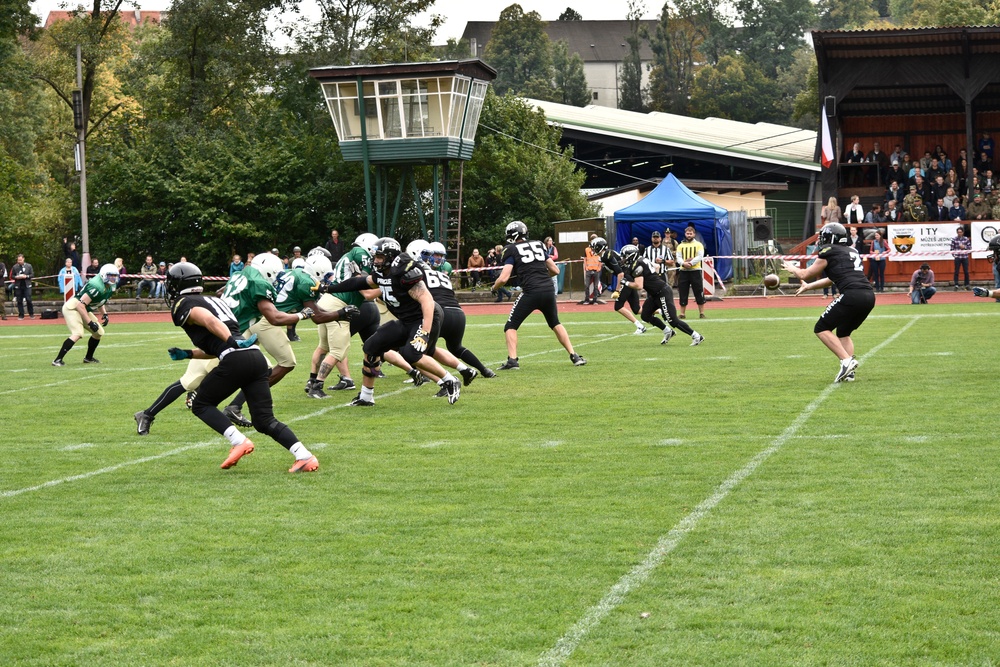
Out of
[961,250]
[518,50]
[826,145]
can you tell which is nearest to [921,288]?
[961,250]

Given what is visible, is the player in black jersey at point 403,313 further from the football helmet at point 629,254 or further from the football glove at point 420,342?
the football helmet at point 629,254

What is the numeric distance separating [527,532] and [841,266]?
300 inches

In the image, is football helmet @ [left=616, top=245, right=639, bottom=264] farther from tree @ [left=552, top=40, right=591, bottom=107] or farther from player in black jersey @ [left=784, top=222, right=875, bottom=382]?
tree @ [left=552, top=40, right=591, bottom=107]

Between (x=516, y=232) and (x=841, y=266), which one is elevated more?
(x=516, y=232)

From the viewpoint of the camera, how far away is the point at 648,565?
6.12m

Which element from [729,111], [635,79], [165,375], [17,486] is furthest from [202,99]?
[635,79]

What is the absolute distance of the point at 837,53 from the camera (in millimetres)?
36344

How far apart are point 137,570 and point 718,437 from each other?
16.7 ft

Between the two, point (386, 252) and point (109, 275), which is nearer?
point (386, 252)

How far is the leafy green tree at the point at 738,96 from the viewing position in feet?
312

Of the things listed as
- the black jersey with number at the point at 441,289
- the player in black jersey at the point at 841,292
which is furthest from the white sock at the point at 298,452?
the player in black jersey at the point at 841,292

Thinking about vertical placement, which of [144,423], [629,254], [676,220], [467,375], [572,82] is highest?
[572,82]

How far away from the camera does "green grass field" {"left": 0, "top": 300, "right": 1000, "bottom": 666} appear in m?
5.12

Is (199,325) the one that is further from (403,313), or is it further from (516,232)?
(516,232)
